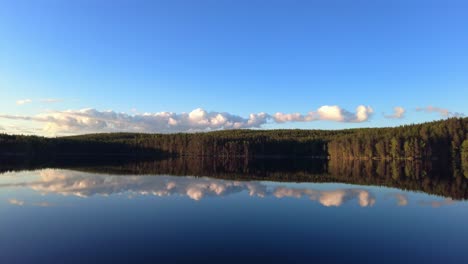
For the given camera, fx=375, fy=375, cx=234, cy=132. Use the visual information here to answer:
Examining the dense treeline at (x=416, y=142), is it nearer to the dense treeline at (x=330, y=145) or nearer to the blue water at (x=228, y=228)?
the dense treeline at (x=330, y=145)

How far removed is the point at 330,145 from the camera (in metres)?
170

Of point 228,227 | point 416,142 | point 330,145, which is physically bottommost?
point 228,227

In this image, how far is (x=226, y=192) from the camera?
38.0m

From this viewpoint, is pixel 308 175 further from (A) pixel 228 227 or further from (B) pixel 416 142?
(B) pixel 416 142

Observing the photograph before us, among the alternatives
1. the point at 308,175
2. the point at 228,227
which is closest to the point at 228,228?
the point at 228,227

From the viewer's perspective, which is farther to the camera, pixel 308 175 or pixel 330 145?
pixel 330 145

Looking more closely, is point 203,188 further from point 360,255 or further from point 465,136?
point 465,136

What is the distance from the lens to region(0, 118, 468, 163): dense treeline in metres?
125

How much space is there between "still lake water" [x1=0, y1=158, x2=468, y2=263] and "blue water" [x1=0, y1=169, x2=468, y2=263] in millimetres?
52

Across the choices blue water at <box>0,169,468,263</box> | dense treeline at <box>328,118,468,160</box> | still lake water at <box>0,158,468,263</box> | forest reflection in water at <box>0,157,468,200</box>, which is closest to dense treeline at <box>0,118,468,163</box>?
dense treeline at <box>328,118,468,160</box>

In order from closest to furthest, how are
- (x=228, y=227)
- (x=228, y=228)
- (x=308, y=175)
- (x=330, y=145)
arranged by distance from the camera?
(x=228, y=228)
(x=228, y=227)
(x=308, y=175)
(x=330, y=145)

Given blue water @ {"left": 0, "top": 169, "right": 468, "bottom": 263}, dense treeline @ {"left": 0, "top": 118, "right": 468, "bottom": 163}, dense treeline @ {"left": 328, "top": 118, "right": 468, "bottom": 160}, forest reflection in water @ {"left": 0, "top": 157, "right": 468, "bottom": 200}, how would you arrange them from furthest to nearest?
dense treeline @ {"left": 0, "top": 118, "right": 468, "bottom": 163} → dense treeline @ {"left": 328, "top": 118, "right": 468, "bottom": 160} → forest reflection in water @ {"left": 0, "top": 157, "right": 468, "bottom": 200} → blue water @ {"left": 0, "top": 169, "right": 468, "bottom": 263}

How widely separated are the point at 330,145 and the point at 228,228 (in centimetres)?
15529

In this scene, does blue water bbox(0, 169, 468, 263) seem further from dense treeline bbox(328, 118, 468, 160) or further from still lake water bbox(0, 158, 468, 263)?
dense treeline bbox(328, 118, 468, 160)
